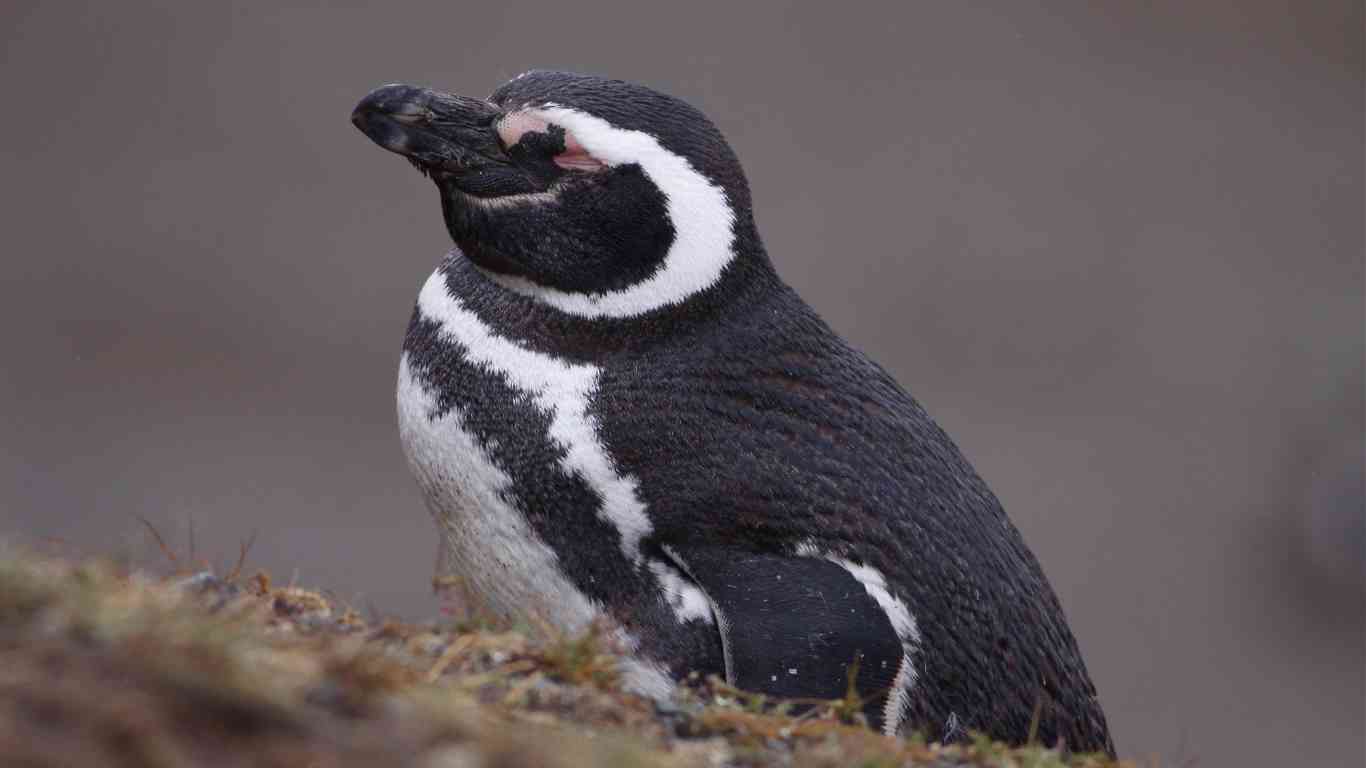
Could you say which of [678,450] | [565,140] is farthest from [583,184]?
[678,450]

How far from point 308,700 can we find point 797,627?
4.20 feet

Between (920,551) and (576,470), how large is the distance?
0.61 meters

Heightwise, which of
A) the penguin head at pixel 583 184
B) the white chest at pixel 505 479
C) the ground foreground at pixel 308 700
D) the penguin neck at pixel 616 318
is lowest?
the ground foreground at pixel 308 700

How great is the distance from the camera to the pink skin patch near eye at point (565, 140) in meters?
2.93

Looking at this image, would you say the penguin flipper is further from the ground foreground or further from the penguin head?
the penguin head

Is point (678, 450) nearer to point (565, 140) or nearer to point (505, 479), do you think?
point (505, 479)

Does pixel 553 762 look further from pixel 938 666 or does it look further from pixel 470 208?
pixel 470 208

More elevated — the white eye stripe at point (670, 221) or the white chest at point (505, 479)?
the white eye stripe at point (670, 221)

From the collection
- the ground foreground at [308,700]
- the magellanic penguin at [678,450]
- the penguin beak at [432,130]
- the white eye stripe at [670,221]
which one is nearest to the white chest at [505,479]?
the magellanic penguin at [678,450]

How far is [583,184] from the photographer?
2934 mm

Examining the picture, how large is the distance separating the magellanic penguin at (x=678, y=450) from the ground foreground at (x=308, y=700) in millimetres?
519

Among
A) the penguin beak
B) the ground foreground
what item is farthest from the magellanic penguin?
the ground foreground

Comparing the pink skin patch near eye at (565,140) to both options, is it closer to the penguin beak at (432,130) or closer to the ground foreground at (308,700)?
the penguin beak at (432,130)

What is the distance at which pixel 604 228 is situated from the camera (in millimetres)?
2961
